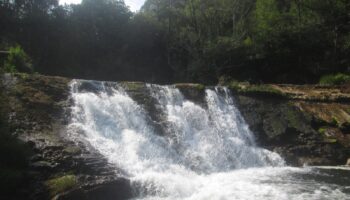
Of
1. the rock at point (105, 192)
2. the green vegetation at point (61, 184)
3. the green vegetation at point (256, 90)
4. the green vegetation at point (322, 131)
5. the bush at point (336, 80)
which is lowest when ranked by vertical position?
the rock at point (105, 192)

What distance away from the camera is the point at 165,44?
2916 centimetres

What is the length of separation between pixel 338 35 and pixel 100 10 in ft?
57.8

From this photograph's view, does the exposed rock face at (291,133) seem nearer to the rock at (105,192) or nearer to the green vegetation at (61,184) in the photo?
the rock at (105,192)

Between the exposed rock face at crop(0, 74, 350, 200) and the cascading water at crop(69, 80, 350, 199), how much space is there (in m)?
0.44

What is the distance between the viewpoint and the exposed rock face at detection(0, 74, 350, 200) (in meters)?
9.30

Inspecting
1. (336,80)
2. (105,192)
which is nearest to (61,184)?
(105,192)

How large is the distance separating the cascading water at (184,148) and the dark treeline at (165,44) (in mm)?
10256

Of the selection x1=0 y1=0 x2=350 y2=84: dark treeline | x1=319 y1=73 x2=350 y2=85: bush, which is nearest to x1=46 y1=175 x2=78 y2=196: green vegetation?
x1=0 y1=0 x2=350 y2=84: dark treeline

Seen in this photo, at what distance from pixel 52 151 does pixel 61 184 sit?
1456 millimetres

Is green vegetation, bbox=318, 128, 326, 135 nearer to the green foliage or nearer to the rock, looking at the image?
the rock

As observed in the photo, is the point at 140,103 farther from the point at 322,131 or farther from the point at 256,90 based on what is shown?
the point at 322,131

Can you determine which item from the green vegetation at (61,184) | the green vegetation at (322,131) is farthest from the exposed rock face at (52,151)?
the green vegetation at (322,131)

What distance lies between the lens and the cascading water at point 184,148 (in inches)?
393

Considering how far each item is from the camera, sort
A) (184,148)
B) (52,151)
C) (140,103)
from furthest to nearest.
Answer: (140,103), (184,148), (52,151)
